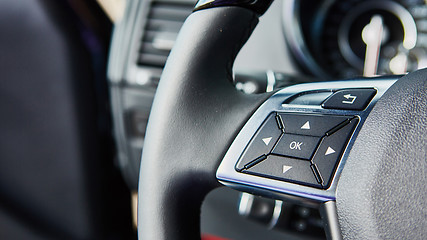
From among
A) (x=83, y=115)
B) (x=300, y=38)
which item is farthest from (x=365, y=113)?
(x=83, y=115)

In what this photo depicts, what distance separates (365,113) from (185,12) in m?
0.63

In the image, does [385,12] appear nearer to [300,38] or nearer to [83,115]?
[300,38]

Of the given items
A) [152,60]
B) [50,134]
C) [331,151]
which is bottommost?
[50,134]

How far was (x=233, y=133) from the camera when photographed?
0.48 meters

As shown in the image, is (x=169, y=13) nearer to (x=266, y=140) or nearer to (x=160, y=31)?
(x=160, y=31)

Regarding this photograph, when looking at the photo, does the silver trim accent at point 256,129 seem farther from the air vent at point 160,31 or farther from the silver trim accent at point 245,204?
the air vent at point 160,31

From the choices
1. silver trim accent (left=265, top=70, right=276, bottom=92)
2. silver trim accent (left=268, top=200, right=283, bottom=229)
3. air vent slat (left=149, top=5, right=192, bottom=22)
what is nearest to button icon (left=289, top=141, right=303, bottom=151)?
silver trim accent (left=265, top=70, right=276, bottom=92)

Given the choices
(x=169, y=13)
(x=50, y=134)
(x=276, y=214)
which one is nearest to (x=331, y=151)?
(x=276, y=214)

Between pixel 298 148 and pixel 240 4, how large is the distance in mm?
156

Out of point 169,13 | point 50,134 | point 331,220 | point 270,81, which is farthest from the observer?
point 50,134

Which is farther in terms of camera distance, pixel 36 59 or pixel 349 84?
pixel 36 59

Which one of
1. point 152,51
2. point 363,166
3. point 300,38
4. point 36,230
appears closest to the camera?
point 363,166

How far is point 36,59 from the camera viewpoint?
1.15m

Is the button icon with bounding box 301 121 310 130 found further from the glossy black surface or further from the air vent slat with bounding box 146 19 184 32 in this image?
the air vent slat with bounding box 146 19 184 32
